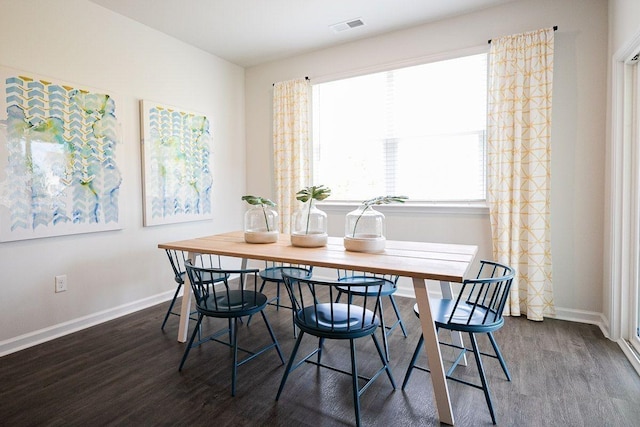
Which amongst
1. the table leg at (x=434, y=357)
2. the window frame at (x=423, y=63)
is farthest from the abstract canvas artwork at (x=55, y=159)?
the table leg at (x=434, y=357)

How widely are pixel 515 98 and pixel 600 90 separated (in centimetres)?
59

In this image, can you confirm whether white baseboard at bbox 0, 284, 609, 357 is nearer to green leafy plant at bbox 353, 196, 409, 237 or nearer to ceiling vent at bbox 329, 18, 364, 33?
green leafy plant at bbox 353, 196, 409, 237

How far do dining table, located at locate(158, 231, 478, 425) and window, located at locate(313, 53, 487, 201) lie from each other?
1374 millimetres

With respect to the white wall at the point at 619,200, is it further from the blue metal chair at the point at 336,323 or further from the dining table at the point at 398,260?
the blue metal chair at the point at 336,323

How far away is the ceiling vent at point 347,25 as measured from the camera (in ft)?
11.4

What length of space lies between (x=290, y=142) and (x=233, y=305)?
2.51m

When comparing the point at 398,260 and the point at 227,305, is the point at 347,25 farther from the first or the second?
the point at 227,305

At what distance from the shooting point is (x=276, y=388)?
80.8 inches

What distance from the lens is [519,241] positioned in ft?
10.1

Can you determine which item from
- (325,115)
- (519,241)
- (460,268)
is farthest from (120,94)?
(519,241)

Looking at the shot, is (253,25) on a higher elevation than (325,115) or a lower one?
higher

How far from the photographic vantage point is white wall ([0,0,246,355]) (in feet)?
8.55

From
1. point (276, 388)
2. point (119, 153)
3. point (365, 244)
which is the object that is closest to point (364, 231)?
point (365, 244)

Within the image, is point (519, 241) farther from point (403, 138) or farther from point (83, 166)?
point (83, 166)
